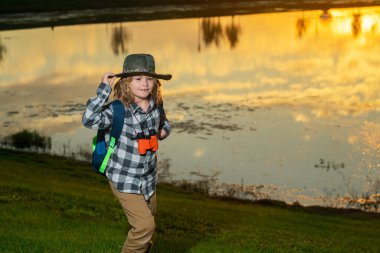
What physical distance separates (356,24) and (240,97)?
1375 inches

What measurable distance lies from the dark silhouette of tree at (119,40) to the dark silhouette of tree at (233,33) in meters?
8.93

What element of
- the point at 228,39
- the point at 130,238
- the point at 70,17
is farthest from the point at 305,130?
the point at 70,17

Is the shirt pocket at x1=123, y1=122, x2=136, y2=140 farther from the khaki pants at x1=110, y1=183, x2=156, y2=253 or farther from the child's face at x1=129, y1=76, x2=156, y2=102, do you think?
the khaki pants at x1=110, y1=183, x2=156, y2=253

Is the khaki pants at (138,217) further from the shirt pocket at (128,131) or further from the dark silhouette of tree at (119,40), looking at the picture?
the dark silhouette of tree at (119,40)

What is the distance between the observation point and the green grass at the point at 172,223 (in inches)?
417

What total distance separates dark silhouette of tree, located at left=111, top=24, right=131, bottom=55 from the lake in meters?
0.24

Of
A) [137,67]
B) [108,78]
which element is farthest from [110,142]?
[137,67]

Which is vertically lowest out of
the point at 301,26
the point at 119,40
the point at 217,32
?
the point at 119,40

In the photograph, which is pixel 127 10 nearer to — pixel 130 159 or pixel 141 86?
pixel 141 86

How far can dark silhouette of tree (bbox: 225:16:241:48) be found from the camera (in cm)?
5838

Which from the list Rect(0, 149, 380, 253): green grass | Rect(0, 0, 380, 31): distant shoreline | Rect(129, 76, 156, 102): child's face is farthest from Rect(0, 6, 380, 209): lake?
Rect(129, 76, 156, 102): child's face

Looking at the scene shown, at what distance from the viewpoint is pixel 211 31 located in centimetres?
6606

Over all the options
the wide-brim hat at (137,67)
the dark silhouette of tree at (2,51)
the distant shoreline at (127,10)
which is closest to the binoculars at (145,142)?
the wide-brim hat at (137,67)

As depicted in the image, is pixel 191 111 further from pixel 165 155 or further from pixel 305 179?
pixel 305 179
